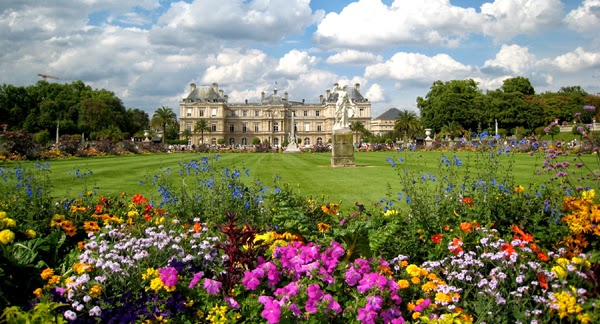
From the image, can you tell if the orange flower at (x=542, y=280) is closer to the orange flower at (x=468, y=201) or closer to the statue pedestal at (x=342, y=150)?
the orange flower at (x=468, y=201)

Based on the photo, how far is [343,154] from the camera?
20094mm

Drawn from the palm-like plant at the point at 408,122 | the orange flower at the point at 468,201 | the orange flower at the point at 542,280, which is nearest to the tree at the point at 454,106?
the palm-like plant at the point at 408,122

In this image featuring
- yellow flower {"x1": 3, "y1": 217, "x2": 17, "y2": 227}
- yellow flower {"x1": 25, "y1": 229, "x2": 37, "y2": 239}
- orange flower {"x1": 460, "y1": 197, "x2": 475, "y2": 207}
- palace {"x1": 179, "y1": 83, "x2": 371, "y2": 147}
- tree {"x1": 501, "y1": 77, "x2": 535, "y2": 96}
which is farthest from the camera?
palace {"x1": 179, "y1": 83, "x2": 371, "y2": 147}

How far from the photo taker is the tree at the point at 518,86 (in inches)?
3076

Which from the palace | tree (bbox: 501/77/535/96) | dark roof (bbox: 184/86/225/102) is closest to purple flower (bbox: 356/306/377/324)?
tree (bbox: 501/77/535/96)

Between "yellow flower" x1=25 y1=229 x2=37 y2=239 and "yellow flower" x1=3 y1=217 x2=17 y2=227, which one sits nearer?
"yellow flower" x1=3 y1=217 x2=17 y2=227

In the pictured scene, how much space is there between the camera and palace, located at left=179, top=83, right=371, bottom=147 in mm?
111062

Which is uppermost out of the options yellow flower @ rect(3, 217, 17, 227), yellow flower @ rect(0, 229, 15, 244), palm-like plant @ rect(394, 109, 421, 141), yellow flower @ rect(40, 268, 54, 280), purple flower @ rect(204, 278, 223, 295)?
palm-like plant @ rect(394, 109, 421, 141)

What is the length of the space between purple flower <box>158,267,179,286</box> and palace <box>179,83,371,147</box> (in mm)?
104898

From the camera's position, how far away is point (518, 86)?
78188 mm

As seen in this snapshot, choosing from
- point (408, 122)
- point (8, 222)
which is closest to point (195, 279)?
point (8, 222)

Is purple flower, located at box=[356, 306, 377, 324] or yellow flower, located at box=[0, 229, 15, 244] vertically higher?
yellow flower, located at box=[0, 229, 15, 244]

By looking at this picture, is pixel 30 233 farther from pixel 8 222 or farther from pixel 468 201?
pixel 468 201

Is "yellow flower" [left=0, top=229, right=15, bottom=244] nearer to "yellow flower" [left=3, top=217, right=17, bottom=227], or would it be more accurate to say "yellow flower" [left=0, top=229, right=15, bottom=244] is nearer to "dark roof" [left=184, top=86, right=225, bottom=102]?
"yellow flower" [left=3, top=217, right=17, bottom=227]
